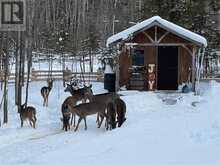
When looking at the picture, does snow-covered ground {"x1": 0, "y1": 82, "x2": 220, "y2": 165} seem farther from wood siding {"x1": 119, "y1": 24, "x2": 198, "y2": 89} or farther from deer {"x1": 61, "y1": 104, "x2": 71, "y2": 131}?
wood siding {"x1": 119, "y1": 24, "x2": 198, "y2": 89}

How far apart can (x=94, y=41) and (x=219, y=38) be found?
18.6 metres

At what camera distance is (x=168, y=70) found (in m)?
28.2

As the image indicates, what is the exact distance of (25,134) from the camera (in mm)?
15930

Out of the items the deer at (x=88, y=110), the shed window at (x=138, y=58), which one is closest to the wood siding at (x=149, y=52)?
the shed window at (x=138, y=58)

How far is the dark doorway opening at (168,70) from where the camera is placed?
2808 cm

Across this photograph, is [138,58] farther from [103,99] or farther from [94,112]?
[94,112]

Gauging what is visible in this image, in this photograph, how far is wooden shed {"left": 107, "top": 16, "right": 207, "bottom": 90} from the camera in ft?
86.6

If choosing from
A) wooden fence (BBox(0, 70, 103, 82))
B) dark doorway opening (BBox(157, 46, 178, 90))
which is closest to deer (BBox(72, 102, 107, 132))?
dark doorway opening (BBox(157, 46, 178, 90))

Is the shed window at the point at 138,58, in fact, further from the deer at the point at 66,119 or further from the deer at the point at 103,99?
the deer at the point at 66,119

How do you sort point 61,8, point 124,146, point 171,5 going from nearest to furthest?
point 124,146, point 171,5, point 61,8

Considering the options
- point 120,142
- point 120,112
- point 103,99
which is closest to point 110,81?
point 103,99

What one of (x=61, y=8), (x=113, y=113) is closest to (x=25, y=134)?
(x=113, y=113)

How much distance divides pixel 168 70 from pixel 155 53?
3.88 ft

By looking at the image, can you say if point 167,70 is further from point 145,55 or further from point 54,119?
point 54,119
